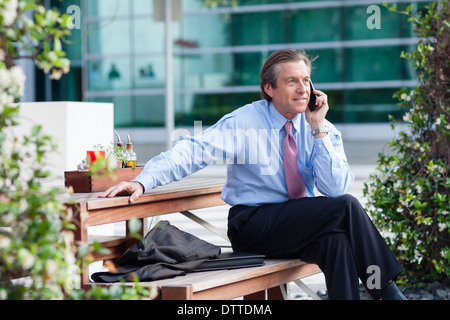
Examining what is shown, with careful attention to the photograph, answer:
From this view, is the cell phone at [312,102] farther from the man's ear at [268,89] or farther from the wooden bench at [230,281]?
the wooden bench at [230,281]

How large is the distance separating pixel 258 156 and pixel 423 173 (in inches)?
59.7

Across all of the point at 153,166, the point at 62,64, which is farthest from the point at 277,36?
the point at 62,64

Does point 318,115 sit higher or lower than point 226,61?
lower

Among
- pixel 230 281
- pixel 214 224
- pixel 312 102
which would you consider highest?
pixel 312 102

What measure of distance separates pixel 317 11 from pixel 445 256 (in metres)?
15.9


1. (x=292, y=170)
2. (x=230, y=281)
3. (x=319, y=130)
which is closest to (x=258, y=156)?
(x=292, y=170)

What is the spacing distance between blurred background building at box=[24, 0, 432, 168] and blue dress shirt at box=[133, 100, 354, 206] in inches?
586

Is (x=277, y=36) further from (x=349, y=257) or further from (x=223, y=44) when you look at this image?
(x=349, y=257)

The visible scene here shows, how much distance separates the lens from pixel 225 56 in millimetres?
20203

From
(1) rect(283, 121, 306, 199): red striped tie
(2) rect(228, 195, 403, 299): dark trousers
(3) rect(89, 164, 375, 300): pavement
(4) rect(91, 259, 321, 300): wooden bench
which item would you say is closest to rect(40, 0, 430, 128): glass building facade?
(3) rect(89, 164, 375, 300): pavement

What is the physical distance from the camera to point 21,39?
1.83 m

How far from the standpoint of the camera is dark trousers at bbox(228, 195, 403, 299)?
3.10 m

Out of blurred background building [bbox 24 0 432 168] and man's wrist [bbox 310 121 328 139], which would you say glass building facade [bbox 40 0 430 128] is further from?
man's wrist [bbox 310 121 328 139]

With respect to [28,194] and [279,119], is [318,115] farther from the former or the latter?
[28,194]
